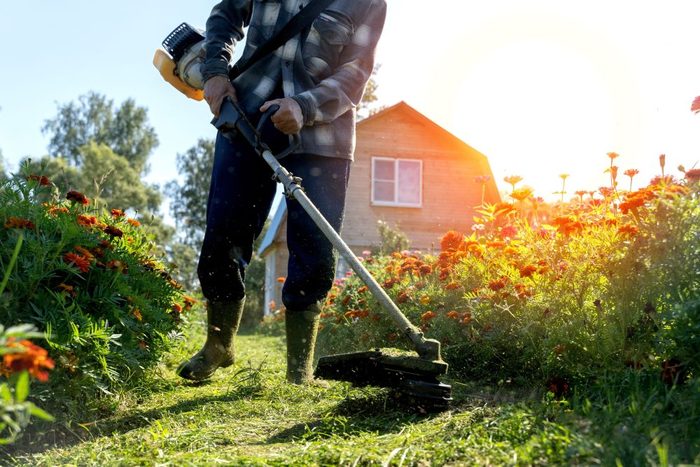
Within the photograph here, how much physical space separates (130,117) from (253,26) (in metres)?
38.1

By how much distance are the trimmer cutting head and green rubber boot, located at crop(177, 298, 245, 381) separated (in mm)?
1047

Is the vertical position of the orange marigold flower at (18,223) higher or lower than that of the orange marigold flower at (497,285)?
higher

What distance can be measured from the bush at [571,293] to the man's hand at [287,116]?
1235 mm

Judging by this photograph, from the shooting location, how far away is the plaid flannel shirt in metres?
3.46

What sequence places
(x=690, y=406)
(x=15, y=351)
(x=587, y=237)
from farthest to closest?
(x=587, y=237), (x=690, y=406), (x=15, y=351)

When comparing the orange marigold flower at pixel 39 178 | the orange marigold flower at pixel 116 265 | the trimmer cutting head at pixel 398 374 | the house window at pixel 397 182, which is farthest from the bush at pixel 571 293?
the house window at pixel 397 182

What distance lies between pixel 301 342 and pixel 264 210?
723mm

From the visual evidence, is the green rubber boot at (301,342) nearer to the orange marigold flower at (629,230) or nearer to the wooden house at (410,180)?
the orange marigold flower at (629,230)

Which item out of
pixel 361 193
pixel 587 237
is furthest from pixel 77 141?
pixel 587 237

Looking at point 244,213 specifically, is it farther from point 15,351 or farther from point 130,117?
point 130,117

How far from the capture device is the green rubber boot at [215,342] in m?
3.67

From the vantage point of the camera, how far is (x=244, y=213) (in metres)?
3.55

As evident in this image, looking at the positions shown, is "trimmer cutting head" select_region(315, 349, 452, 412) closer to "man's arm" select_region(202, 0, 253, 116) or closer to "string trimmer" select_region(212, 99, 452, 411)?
"string trimmer" select_region(212, 99, 452, 411)

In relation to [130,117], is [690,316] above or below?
below
